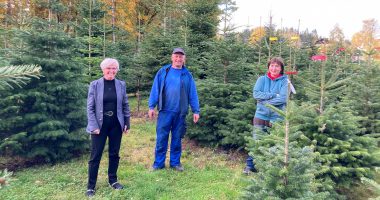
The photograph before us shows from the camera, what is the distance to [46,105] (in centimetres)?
582

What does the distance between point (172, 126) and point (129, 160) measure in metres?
1.30

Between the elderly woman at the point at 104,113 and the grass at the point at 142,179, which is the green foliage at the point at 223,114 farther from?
the elderly woman at the point at 104,113

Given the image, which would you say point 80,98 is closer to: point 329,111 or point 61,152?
point 61,152

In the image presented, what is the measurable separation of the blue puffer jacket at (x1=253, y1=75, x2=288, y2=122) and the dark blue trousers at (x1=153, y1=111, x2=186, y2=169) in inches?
57.4

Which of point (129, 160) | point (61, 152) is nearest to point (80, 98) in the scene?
point (61, 152)

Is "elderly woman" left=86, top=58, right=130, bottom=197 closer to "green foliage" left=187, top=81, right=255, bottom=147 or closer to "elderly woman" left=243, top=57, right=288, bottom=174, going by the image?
"elderly woman" left=243, top=57, right=288, bottom=174

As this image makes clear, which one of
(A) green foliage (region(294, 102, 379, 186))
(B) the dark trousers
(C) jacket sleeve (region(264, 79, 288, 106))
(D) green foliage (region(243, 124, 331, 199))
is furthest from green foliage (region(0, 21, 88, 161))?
(A) green foliage (region(294, 102, 379, 186))

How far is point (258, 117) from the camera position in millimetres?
5406

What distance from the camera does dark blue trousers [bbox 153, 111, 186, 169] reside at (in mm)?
5770

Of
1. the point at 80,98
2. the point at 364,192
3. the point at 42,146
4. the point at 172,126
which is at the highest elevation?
the point at 80,98

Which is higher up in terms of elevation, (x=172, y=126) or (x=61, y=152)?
(x=172, y=126)

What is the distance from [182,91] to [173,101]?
26cm

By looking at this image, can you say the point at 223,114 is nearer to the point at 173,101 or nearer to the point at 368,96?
the point at 173,101

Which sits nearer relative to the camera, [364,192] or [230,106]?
[364,192]
